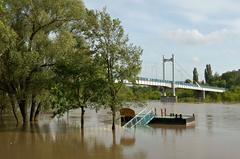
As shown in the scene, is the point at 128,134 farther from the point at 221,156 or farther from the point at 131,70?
the point at 221,156

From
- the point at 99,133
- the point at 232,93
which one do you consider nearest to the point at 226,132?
the point at 99,133

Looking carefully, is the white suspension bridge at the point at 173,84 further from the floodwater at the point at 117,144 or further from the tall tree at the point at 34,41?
the floodwater at the point at 117,144

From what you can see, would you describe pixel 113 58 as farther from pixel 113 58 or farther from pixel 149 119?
pixel 149 119

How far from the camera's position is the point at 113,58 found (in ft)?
108

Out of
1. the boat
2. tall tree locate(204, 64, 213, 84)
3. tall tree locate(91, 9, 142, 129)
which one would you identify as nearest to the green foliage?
tall tree locate(91, 9, 142, 129)

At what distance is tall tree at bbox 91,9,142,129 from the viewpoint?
1284 inches

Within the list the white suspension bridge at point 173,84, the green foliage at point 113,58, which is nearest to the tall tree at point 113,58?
the green foliage at point 113,58

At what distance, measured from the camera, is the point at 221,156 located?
72.7ft

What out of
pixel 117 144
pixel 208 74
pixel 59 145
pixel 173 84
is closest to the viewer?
pixel 59 145

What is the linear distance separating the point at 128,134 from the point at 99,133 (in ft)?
7.41

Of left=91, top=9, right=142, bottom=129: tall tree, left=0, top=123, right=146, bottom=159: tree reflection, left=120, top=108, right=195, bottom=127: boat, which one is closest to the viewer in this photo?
left=0, top=123, right=146, bottom=159: tree reflection

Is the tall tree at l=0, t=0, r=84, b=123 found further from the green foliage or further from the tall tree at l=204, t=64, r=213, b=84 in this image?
the tall tree at l=204, t=64, r=213, b=84

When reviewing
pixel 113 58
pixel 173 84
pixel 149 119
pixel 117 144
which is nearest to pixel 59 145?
pixel 117 144

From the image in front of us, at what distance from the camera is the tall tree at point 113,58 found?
107 feet
